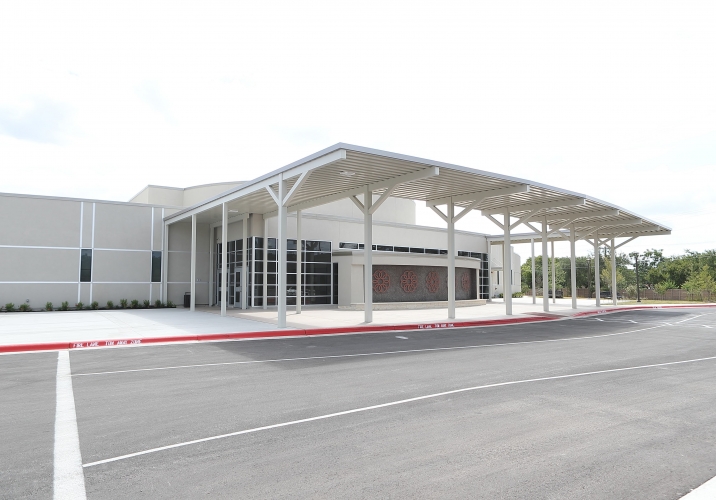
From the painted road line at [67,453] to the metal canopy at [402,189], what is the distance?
9432 millimetres

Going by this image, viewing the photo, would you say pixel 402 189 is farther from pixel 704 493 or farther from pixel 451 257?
pixel 704 493

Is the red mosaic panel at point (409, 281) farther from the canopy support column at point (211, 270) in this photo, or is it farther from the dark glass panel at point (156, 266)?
the dark glass panel at point (156, 266)

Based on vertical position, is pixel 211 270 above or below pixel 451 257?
below

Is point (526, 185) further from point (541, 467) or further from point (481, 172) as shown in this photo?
point (541, 467)

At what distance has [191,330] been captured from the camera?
16078 millimetres

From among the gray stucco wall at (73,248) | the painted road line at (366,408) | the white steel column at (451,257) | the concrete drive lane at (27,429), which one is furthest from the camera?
the gray stucco wall at (73,248)

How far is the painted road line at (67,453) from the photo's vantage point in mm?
4234

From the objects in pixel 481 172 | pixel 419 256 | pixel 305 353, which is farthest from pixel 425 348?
pixel 419 256

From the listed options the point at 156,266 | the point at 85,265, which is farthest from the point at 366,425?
the point at 156,266

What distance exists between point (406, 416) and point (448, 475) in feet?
6.25

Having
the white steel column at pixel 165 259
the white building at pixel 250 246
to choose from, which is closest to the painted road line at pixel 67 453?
the white building at pixel 250 246

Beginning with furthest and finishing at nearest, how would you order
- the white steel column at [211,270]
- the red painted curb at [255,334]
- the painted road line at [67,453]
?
the white steel column at [211,270]
the red painted curb at [255,334]
the painted road line at [67,453]

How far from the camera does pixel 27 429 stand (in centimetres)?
595

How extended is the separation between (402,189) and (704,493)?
17.2 metres
